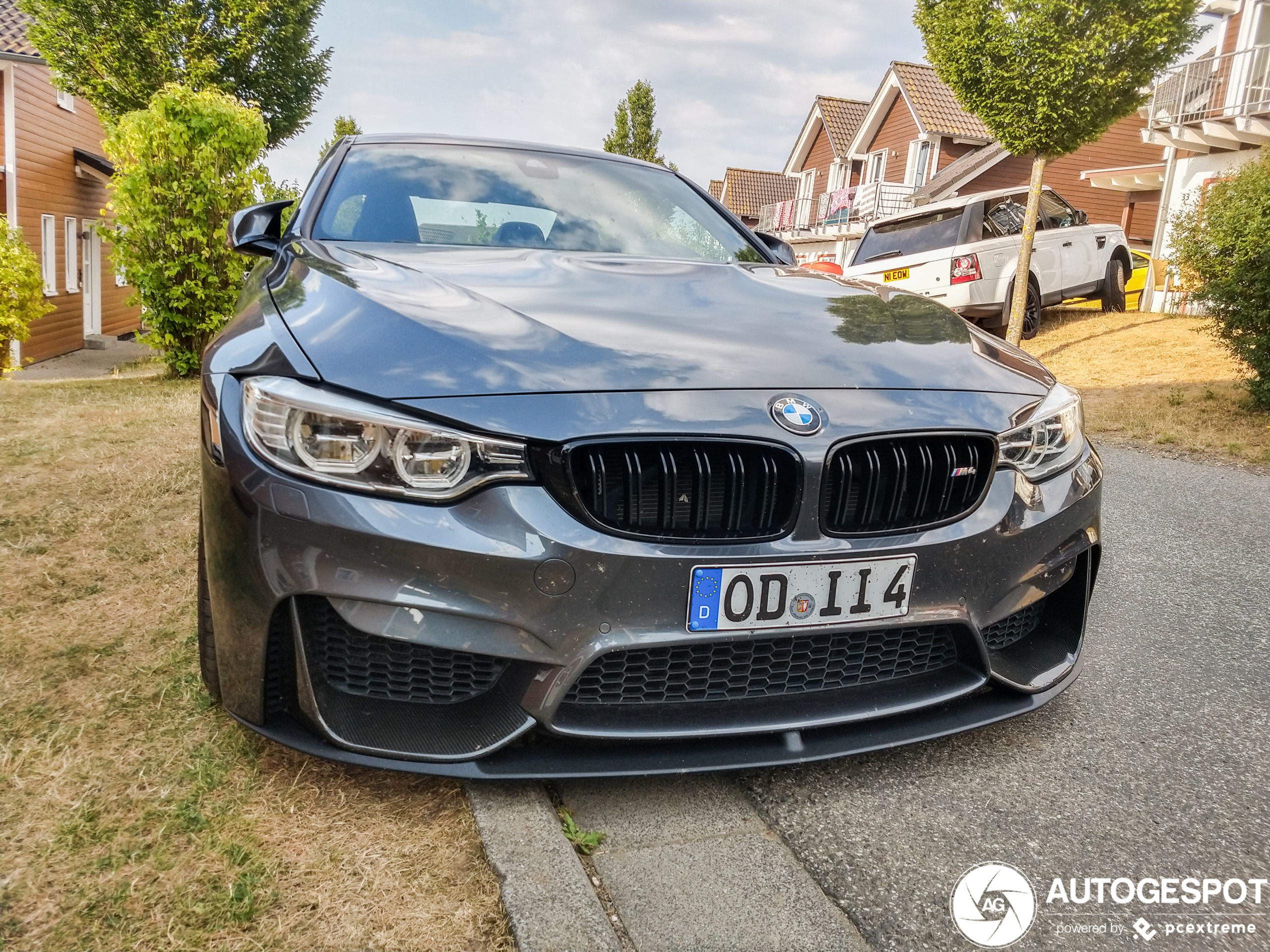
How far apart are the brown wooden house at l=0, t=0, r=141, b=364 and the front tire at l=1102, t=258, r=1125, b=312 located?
1816 cm

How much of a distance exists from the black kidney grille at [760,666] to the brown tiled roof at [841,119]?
33.7 m

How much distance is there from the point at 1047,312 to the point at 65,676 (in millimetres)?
15508

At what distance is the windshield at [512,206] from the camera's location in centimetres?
290

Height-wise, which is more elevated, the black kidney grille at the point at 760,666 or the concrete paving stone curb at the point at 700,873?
the black kidney grille at the point at 760,666

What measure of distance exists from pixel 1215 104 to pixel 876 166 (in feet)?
49.7

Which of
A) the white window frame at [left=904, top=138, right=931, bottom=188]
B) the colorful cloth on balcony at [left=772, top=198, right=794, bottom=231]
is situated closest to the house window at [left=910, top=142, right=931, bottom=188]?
the white window frame at [left=904, top=138, right=931, bottom=188]

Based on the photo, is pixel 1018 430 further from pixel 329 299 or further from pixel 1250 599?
pixel 1250 599

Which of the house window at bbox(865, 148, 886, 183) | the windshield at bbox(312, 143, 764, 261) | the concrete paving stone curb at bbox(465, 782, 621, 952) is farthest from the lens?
the house window at bbox(865, 148, 886, 183)

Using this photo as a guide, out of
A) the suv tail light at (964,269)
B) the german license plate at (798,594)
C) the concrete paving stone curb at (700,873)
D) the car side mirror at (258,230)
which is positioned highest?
the suv tail light at (964,269)

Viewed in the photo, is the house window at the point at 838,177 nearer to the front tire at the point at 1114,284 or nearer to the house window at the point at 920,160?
the house window at the point at 920,160

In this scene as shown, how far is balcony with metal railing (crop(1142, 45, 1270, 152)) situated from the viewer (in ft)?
52.5

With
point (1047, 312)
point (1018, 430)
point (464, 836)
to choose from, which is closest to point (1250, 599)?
point (1018, 430)

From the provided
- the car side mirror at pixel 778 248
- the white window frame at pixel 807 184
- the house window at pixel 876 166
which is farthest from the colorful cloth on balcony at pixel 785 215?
the car side mirror at pixel 778 248

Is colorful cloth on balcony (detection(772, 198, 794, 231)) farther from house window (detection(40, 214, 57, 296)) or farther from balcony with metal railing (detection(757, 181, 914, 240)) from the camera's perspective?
house window (detection(40, 214, 57, 296))
